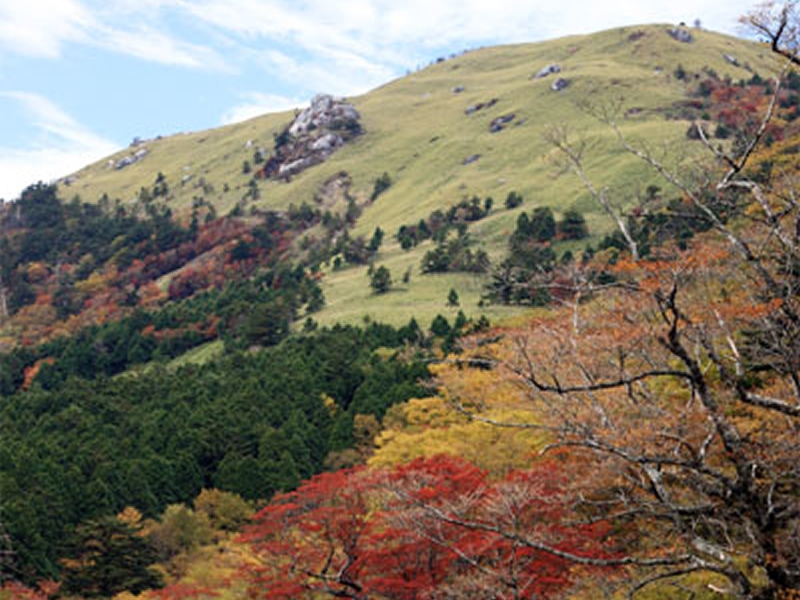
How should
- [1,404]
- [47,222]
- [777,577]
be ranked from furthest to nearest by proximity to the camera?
[47,222] → [1,404] → [777,577]

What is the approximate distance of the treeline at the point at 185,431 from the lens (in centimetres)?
4781

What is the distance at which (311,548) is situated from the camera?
27.1 m

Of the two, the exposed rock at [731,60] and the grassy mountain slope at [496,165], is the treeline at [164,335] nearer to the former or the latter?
the grassy mountain slope at [496,165]

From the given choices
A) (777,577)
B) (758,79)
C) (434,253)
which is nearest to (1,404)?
(434,253)

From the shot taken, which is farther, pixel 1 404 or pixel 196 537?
pixel 1 404

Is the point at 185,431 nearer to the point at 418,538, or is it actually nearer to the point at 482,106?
the point at 418,538

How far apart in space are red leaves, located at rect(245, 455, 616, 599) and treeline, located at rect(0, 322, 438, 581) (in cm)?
2311

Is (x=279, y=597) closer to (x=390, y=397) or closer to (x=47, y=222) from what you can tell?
(x=390, y=397)

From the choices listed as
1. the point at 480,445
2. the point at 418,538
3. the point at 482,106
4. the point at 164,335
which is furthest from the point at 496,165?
the point at 418,538

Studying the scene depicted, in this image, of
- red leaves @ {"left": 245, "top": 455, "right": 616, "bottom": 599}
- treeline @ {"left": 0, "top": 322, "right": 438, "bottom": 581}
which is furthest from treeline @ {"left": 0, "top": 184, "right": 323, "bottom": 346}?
red leaves @ {"left": 245, "top": 455, "right": 616, "bottom": 599}


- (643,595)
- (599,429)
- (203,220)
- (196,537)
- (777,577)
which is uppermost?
(203,220)

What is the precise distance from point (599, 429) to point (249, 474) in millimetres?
40823

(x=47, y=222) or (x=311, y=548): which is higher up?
(x=47, y=222)

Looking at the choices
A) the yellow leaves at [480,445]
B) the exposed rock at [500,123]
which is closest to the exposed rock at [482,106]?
the exposed rock at [500,123]
